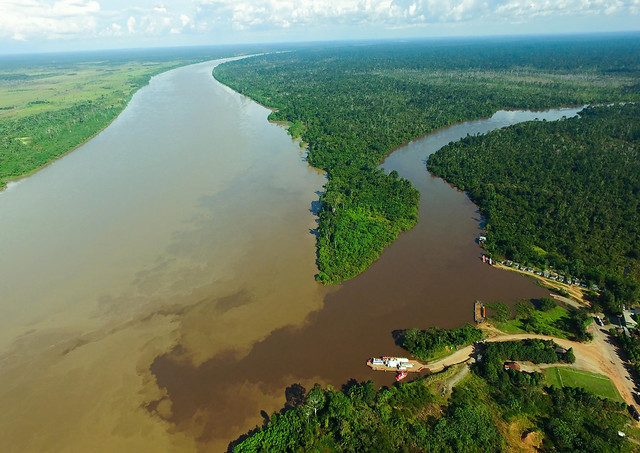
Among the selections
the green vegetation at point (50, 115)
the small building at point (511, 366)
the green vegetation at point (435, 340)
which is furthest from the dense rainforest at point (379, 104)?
the green vegetation at point (50, 115)

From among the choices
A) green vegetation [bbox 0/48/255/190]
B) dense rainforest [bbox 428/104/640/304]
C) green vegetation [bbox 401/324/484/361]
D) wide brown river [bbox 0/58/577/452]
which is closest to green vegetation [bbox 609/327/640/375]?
dense rainforest [bbox 428/104/640/304]

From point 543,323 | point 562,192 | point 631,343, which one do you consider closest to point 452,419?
point 543,323

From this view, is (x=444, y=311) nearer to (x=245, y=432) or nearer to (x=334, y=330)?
(x=334, y=330)

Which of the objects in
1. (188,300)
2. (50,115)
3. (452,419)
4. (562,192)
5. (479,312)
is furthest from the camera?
(50,115)

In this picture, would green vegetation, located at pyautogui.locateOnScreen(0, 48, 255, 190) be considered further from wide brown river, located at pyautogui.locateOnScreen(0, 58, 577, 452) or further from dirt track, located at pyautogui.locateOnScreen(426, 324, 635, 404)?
dirt track, located at pyautogui.locateOnScreen(426, 324, 635, 404)

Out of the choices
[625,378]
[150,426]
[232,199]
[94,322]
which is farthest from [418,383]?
[232,199]

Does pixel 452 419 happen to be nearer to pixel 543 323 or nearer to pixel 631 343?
pixel 543 323
